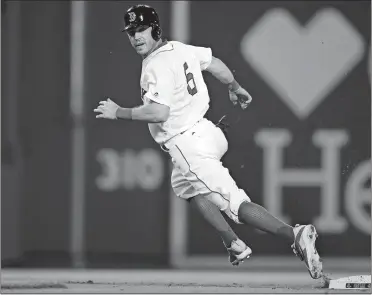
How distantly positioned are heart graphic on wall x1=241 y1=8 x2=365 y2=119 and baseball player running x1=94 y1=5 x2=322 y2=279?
6.23 ft

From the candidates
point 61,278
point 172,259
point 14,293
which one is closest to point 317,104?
point 172,259

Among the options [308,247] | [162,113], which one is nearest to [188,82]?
[162,113]

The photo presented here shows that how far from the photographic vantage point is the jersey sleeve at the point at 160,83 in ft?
18.4

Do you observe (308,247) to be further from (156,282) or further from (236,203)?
(156,282)

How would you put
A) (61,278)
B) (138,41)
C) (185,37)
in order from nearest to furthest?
(138,41) < (61,278) < (185,37)

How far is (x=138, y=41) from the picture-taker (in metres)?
5.86

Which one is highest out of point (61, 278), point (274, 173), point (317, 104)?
point (317, 104)

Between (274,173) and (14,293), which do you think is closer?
(14,293)

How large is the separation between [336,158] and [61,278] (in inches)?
82.3

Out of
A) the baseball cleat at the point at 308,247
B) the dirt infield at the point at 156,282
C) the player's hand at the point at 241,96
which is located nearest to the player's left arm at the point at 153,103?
the player's hand at the point at 241,96

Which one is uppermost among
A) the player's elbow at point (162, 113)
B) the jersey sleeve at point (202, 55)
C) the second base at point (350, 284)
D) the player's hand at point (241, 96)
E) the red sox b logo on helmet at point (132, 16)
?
the red sox b logo on helmet at point (132, 16)

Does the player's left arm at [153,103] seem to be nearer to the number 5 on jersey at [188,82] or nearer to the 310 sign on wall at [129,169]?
the number 5 on jersey at [188,82]

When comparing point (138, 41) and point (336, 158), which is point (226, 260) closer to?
point (336, 158)

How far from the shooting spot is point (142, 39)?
5863 mm
